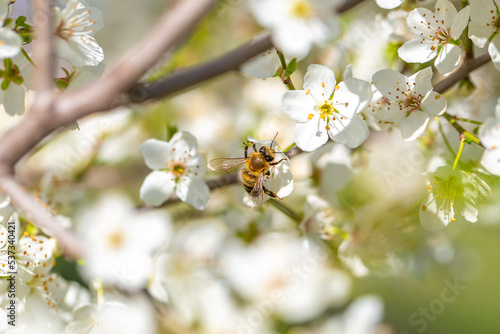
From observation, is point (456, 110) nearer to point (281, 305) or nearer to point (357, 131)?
point (357, 131)

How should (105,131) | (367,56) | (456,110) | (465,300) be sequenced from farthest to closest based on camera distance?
(465,300) < (105,131) < (367,56) < (456,110)

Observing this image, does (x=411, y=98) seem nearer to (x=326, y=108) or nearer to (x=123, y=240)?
(x=326, y=108)

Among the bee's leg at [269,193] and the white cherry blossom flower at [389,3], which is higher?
the white cherry blossom flower at [389,3]

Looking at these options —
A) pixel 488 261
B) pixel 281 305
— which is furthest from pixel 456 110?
pixel 488 261

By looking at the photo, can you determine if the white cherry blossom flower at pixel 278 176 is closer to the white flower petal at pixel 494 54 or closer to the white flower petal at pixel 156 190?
the white flower petal at pixel 156 190

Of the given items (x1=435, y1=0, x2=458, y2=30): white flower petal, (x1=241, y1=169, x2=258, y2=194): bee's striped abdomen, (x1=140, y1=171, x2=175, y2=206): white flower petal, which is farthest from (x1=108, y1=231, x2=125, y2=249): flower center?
(x1=435, y1=0, x2=458, y2=30): white flower petal

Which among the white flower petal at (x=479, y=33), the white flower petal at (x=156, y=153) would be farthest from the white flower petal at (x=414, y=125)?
the white flower petal at (x=156, y=153)

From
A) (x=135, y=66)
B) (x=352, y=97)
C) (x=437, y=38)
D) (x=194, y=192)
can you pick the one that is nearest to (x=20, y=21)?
(x=135, y=66)

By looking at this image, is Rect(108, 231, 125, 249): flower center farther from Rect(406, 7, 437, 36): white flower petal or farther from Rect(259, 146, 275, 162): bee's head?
Rect(406, 7, 437, 36): white flower petal
